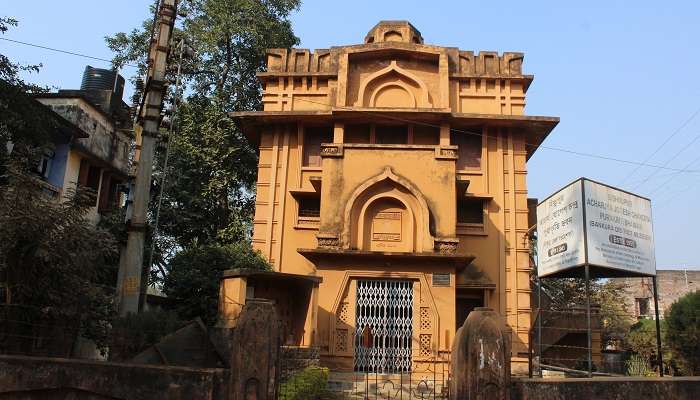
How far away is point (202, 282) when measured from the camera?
1605 cm

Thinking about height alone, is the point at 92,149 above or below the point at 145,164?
above

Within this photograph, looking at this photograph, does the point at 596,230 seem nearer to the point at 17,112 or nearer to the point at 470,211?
the point at 470,211

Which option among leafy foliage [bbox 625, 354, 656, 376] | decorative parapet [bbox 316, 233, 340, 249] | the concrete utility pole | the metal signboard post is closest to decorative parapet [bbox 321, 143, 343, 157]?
decorative parapet [bbox 316, 233, 340, 249]

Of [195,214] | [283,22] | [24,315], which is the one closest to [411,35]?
[283,22]

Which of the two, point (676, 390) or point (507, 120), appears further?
point (507, 120)

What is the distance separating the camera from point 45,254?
9.19 m

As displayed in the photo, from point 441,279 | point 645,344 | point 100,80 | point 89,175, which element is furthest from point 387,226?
point 100,80

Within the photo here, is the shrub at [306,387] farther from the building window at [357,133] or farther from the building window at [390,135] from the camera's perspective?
the building window at [390,135]

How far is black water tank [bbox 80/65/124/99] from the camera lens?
24.8 meters

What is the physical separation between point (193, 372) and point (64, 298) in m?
4.12

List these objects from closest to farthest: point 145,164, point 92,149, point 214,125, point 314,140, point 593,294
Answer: point 145,164 < point 314,140 < point 92,149 < point 214,125 < point 593,294

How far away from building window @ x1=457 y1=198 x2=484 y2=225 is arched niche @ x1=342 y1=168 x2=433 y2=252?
10.0ft

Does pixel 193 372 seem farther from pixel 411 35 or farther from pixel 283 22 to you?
pixel 283 22

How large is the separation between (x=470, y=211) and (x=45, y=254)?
1266 cm
